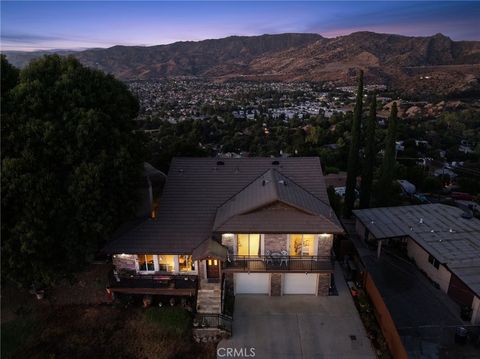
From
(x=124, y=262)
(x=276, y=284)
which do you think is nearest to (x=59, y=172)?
(x=124, y=262)

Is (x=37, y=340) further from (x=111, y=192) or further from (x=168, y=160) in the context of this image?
(x=168, y=160)

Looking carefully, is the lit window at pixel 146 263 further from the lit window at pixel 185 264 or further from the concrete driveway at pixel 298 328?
the concrete driveway at pixel 298 328

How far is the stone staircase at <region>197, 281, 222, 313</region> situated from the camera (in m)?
18.7

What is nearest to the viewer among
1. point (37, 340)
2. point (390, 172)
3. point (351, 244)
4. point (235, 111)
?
point (37, 340)

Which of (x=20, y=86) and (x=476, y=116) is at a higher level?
(x=20, y=86)

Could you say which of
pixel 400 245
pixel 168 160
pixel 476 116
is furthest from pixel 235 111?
pixel 400 245

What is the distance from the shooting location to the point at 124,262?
20.0 metres

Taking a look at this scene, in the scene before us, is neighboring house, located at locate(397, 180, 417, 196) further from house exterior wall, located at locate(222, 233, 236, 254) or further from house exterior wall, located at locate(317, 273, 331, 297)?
house exterior wall, located at locate(222, 233, 236, 254)

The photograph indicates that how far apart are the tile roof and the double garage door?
6599 millimetres

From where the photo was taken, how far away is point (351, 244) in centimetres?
2458

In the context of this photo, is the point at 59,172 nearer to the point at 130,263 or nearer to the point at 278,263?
the point at 130,263

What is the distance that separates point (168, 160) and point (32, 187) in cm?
1588

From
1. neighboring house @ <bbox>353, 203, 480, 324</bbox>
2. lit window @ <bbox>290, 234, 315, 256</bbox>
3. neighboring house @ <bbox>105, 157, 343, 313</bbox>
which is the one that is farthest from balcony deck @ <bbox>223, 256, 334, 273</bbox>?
neighboring house @ <bbox>353, 203, 480, 324</bbox>
